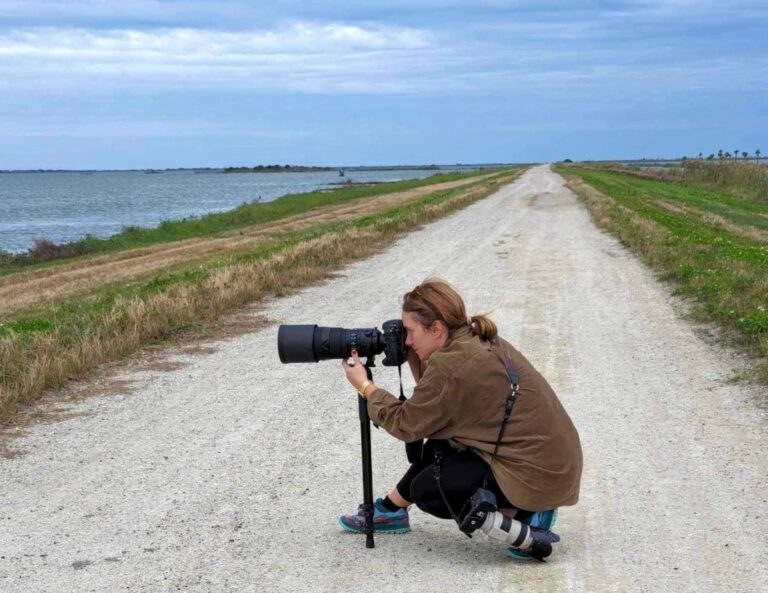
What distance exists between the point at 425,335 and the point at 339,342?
39 centimetres

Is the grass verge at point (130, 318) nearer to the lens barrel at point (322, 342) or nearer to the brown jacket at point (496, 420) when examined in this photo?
the lens barrel at point (322, 342)

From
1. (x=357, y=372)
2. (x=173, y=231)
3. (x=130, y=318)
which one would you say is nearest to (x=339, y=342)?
(x=357, y=372)

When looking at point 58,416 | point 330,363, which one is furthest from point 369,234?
point 58,416

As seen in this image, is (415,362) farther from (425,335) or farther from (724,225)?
(724,225)

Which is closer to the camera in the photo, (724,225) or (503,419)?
(503,419)

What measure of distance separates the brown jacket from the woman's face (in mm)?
53

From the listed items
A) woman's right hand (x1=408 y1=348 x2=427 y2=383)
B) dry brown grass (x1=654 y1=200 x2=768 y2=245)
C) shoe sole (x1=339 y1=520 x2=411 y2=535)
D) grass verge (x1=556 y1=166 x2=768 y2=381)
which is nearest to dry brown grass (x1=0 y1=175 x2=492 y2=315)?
grass verge (x1=556 y1=166 x2=768 y2=381)

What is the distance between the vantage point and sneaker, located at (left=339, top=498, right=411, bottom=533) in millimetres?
4465

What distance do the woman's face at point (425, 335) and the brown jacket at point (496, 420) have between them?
0.05 m

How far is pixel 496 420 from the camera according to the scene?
399cm

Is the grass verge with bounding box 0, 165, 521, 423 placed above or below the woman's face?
below

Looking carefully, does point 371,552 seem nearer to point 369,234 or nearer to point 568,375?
point 568,375

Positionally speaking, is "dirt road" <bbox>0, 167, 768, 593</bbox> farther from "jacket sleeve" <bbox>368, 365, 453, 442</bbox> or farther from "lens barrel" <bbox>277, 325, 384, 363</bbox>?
"lens barrel" <bbox>277, 325, 384, 363</bbox>

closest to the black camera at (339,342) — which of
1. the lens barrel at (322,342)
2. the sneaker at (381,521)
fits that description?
the lens barrel at (322,342)
